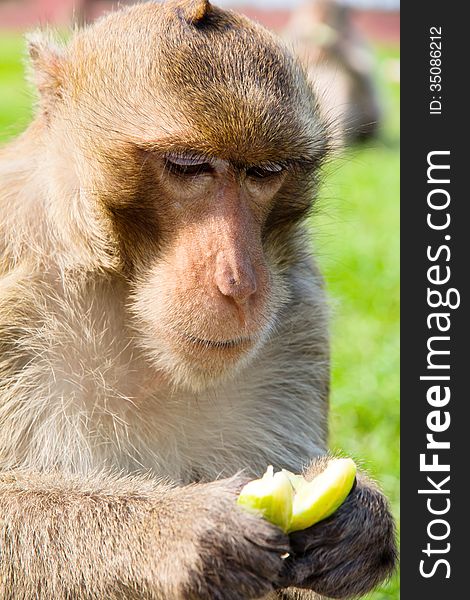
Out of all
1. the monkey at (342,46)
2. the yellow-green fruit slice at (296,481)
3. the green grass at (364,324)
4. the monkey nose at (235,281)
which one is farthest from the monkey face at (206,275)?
the monkey at (342,46)

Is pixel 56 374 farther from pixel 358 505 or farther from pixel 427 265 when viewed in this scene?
pixel 427 265

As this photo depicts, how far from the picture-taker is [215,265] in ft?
11.6

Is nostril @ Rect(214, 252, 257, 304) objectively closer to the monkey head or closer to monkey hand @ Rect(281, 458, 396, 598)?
the monkey head

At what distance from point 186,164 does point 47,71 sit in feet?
2.53

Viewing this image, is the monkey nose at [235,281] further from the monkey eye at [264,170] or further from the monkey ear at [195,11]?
the monkey ear at [195,11]

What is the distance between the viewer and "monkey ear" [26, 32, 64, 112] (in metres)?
4.05

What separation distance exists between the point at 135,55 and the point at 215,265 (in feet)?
2.72

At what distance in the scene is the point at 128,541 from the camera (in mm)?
3475

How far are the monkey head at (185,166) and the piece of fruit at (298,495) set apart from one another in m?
0.46

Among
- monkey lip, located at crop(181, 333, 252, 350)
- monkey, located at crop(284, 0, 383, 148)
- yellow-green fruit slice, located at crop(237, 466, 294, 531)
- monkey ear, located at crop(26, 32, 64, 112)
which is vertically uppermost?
monkey, located at crop(284, 0, 383, 148)

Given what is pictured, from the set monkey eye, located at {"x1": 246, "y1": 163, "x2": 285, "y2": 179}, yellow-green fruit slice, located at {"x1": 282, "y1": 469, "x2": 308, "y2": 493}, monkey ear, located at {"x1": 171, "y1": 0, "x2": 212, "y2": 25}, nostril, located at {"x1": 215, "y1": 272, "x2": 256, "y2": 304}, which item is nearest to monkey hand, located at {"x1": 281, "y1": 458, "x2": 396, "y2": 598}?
yellow-green fruit slice, located at {"x1": 282, "y1": 469, "x2": 308, "y2": 493}

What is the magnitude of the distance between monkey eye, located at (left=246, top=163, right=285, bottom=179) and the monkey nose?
16.2 inches

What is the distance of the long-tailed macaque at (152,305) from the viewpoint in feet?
11.5

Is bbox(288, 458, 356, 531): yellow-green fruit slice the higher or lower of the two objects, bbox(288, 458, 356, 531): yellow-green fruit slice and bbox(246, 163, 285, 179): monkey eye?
the lower
